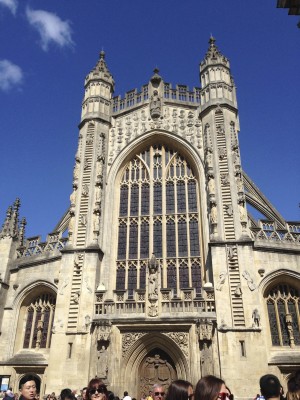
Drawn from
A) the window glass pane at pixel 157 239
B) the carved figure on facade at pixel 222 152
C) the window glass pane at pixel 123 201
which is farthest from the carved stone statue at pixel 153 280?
the carved figure on facade at pixel 222 152

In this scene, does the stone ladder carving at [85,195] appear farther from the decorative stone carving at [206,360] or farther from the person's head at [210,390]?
the person's head at [210,390]

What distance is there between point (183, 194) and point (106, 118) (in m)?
6.43

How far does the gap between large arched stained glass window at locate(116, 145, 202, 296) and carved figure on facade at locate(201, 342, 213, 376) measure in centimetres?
300

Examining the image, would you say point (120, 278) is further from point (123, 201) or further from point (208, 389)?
point (208, 389)

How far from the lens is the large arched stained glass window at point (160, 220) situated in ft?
57.7

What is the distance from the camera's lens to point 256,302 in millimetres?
14961

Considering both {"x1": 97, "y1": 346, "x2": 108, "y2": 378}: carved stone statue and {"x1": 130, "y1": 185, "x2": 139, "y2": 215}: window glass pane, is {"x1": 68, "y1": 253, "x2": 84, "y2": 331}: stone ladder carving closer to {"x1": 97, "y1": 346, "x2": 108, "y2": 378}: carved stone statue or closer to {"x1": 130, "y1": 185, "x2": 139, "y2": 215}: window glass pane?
{"x1": 97, "y1": 346, "x2": 108, "y2": 378}: carved stone statue

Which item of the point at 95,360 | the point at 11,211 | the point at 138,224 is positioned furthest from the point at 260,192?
the point at 11,211

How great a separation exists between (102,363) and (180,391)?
12184 mm

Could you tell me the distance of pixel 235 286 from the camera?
604 inches

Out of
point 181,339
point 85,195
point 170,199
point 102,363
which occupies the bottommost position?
point 102,363

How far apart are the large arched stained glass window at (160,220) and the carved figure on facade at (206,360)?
3.00 m

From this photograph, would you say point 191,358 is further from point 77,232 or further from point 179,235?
point 77,232

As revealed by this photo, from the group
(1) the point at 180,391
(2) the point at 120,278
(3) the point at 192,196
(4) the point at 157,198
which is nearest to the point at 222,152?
(3) the point at 192,196
